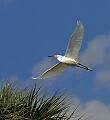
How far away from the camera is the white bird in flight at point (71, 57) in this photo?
36.5 ft

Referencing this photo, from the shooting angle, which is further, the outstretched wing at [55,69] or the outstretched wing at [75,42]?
the outstretched wing at [55,69]

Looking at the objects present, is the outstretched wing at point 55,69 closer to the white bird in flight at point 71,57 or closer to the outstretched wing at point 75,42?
the white bird in flight at point 71,57

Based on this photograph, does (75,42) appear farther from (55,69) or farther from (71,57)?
(55,69)

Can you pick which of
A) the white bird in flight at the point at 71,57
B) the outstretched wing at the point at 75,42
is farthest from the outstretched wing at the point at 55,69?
the outstretched wing at the point at 75,42

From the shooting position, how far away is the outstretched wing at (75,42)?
A: 1084 centimetres

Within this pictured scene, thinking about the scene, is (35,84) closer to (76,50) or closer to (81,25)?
(81,25)

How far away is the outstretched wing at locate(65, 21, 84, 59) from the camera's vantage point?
10.8 metres

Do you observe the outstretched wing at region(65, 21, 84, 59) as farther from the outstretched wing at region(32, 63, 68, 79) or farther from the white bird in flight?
the outstretched wing at region(32, 63, 68, 79)

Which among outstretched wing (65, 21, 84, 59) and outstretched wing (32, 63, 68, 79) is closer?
outstretched wing (65, 21, 84, 59)

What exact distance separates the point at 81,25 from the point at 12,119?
3.70 m

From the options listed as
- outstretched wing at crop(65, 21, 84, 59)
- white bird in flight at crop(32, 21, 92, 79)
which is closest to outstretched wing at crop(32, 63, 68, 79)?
white bird in flight at crop(32, 21, 92, 79)

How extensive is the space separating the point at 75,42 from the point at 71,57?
26.5 inches

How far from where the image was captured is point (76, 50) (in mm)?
12117

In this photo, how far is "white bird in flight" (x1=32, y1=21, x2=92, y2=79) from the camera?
11120mm
